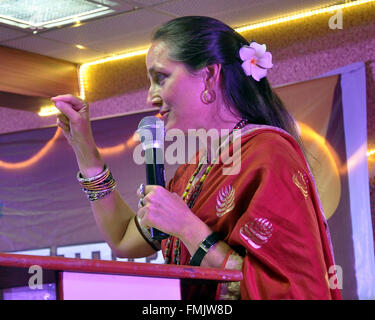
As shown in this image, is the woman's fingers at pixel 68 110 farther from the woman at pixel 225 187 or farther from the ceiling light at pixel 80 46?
the ceiling light at pixel 80 46

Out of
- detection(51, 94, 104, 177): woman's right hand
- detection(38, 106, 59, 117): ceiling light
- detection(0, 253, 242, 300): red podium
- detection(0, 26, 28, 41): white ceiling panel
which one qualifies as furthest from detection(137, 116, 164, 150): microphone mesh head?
detection(38, 106, 59, 117): ceiling light

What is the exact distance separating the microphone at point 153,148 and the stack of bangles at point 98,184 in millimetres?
236

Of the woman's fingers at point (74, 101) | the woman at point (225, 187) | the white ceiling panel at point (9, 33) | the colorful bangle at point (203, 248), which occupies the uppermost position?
the white ceiling panel at point (9, 33)

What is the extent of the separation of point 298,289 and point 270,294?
0.05 metres

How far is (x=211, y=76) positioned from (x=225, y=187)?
318 mm

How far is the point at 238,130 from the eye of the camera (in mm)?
1530

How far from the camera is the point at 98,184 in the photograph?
1747mm

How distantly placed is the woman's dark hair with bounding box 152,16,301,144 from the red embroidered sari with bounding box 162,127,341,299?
0.47ft


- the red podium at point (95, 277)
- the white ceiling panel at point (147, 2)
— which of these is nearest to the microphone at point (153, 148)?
the red podium at point (95, 277)

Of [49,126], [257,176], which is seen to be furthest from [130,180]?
[257,176]

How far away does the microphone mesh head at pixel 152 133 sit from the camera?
1.52 meters

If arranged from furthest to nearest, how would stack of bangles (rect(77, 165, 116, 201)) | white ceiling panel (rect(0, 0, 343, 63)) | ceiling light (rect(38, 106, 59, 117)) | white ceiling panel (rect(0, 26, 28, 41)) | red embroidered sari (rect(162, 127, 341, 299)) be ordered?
1. ceiling light (rect(38, 106, 59, 117))
2. white ceiling panel (rect(0, 26, 28, 41))
3. white ceiling panel (rect(0, 0, 343, 63))
4. stack of bangles (rect(77, 165, 116, 201))
5. red embroidered sari (rect(162, 127, 341, 299))

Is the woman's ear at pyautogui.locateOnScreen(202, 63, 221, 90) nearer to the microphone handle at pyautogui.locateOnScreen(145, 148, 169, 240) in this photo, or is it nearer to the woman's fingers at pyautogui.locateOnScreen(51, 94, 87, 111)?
the microphone handle at pyautogui.locateOnScreen(145, 148, 169, 240)

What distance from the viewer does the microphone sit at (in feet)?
4.87
